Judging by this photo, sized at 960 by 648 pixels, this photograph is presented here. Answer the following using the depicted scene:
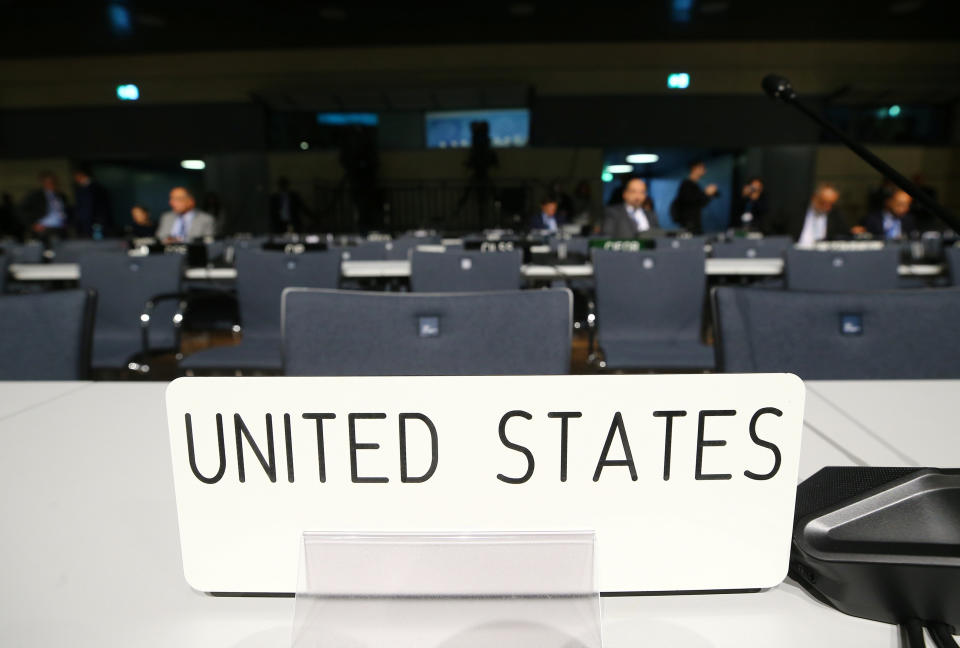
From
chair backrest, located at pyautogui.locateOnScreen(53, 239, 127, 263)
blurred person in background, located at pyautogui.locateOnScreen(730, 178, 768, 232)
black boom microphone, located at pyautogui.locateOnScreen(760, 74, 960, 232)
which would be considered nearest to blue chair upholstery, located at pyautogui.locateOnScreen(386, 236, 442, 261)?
chair backrest, located at pyautogui.locateOnScreen(53, 239, 127, 263)

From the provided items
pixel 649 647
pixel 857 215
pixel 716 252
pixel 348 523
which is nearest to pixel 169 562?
pixel 348 523

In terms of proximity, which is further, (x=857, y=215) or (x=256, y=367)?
(x=857, y=215)

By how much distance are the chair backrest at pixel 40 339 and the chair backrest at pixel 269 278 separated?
41.1 inches

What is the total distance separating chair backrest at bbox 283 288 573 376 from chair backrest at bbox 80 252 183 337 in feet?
5.85

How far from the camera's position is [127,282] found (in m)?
2.61

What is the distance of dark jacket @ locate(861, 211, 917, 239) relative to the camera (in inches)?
260

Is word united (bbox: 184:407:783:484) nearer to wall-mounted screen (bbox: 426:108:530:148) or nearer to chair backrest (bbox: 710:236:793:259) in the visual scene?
chair backrest (bbox: 710:236:793:259)

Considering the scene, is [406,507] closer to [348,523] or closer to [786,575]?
[348,523]

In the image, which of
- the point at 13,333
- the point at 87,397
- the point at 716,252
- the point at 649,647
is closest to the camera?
the point at 649,647

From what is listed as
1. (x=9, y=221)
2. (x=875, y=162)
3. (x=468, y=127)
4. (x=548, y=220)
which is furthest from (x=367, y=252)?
(x=9, y=221)

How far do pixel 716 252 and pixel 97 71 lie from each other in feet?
38.1

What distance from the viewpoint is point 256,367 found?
213 cm

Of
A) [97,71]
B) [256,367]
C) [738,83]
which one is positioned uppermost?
[97,71]

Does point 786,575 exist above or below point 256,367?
above
